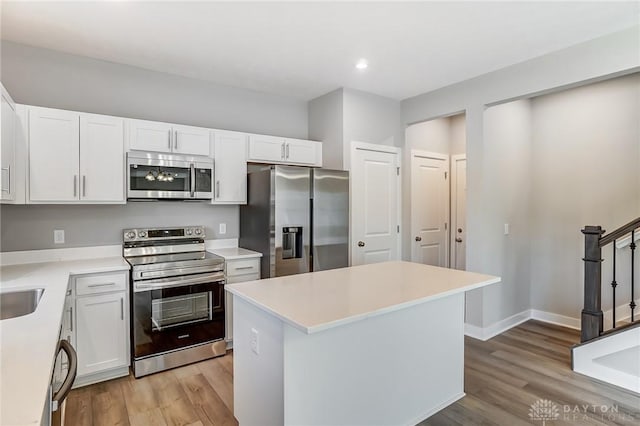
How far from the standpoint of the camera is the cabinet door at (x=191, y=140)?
3.33m

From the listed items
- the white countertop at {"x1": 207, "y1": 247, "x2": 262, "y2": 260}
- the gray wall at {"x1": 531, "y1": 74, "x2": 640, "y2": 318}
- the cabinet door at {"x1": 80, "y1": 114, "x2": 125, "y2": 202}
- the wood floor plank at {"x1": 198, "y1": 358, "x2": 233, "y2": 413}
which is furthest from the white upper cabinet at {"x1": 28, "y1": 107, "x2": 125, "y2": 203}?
the gray wall at {"x1": 531, "y1": 74, "x2": 640, "y2": 318}

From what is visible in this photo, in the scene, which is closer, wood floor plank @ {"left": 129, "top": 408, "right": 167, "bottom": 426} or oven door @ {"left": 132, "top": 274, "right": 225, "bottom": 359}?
wood floor plank @ {"left": 129, "top": 408, "right": 167, "bottom": 426}

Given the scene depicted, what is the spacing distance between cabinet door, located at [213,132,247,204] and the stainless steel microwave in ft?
0.36

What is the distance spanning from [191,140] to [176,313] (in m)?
1.62

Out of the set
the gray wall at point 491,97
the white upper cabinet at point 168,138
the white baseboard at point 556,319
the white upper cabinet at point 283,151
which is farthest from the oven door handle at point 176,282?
the white baseboard at point 556,319

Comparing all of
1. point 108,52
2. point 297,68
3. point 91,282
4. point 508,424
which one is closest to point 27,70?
point 108,52

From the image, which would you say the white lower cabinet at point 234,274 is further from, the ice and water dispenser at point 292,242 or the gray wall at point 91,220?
the gray wall at point 91,220

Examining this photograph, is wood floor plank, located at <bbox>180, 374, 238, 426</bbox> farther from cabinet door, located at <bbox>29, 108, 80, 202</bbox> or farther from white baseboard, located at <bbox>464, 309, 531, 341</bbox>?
white baseboard, located at <bbox>464, 309, 531, 341</bbox>

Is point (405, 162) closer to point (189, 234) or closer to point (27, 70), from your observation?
point (189, 234)

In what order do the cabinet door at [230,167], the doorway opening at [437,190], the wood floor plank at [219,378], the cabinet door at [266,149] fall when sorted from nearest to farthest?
the wood floor plank at [219,378] < the cabinet door at [230,167] < the cabinet door at [266,149] < the doorway opening at [437,190]

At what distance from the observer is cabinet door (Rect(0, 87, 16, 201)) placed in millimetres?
2270

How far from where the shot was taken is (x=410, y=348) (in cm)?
221

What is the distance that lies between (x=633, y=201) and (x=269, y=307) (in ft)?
13.3

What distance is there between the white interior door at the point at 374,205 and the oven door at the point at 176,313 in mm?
1663
